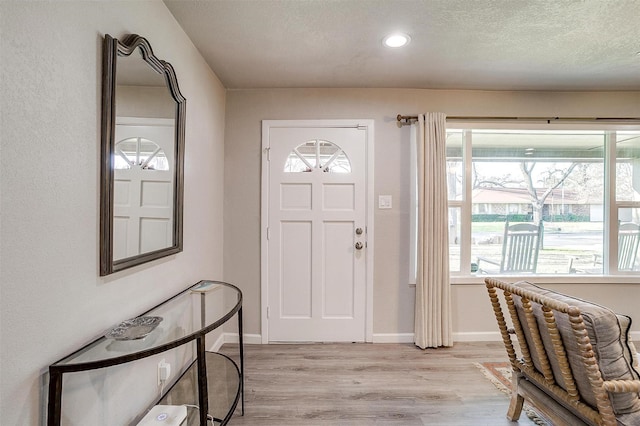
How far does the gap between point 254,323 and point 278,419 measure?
110cm

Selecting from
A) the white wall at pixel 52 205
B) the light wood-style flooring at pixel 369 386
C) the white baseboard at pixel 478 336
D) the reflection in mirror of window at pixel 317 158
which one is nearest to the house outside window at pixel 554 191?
the white baseboard at pixel 478 336

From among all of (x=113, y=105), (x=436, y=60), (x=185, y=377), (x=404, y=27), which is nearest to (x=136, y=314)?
(x=185, y=377)

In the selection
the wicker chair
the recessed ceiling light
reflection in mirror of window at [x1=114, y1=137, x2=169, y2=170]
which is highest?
the recessed ceiling light

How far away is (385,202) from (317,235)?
0.72 m

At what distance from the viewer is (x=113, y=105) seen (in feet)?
4.05

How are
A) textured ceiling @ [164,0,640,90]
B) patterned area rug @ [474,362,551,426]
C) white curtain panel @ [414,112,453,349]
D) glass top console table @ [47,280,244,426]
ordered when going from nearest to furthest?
glass top console table @ [47,280,244,426] < textured ceiling @ [164,0,640,90] < patterned area rug @ [474,362,551,426] < white curtain panel @ [414,112,453,349]

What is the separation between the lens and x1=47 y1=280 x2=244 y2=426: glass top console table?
A: 0.98 m

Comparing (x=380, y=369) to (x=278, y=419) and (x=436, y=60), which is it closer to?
(x=278, y=419)

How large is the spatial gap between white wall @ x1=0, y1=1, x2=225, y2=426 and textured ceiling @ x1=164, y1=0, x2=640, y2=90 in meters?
0.67

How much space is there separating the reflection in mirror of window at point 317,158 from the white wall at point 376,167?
0.27 meters

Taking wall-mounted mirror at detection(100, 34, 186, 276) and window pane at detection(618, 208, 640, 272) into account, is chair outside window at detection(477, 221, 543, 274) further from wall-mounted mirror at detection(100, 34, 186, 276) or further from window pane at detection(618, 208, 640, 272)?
wall-mounted mirror at detection(100, 34, 186, 276)

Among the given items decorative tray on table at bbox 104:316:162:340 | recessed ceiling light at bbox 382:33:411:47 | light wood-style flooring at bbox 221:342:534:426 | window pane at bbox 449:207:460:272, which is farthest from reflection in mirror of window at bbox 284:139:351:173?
decorative tray on table at bbox 104:316:162:340

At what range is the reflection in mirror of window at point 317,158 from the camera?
2.78 meters

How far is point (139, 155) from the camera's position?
1417mm
